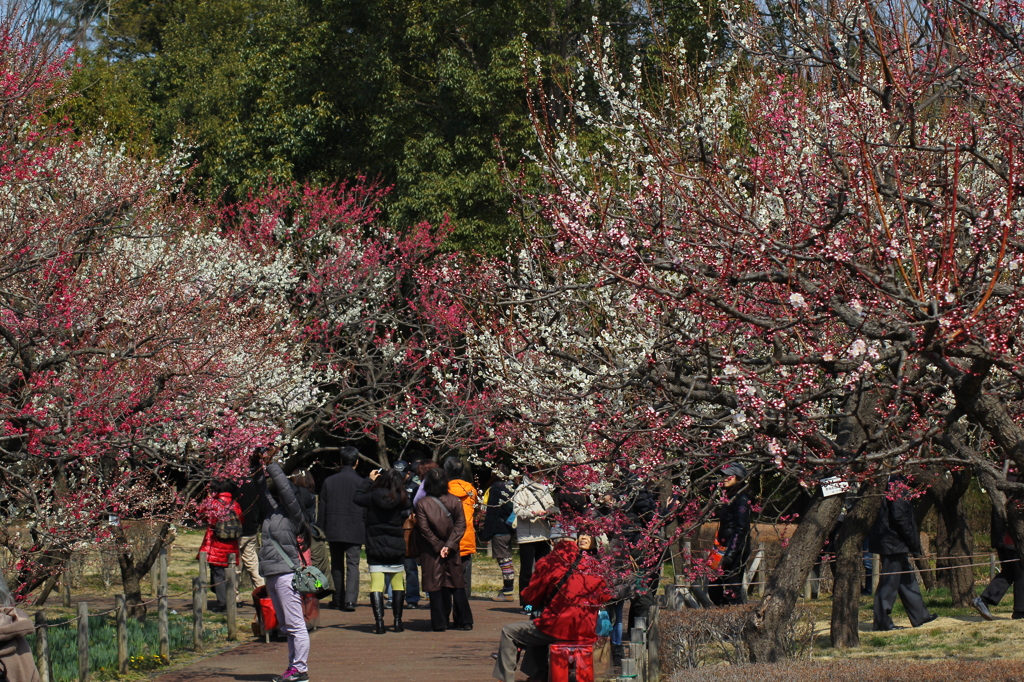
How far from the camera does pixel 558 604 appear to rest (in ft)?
29.0

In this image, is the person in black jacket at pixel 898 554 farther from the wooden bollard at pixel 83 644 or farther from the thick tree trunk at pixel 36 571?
the thick tree trunk at pixel 36 571

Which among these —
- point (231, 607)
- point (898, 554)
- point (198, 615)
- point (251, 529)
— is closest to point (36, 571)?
point (198, 615)

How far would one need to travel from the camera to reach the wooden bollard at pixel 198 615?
11.9 metres

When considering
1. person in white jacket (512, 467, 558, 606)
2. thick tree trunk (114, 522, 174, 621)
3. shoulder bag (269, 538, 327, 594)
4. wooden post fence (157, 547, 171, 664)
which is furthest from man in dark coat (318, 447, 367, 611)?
shoulder bag (269, 538, 327, 594)

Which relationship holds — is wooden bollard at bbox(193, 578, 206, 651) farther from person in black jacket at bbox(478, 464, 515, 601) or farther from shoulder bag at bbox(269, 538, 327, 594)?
person in black jacket at bbox(478, 464, 515, 601)

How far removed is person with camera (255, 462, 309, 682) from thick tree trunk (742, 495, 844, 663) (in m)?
3.64

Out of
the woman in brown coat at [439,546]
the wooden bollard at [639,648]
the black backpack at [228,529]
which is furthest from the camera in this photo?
the black backpack at [228,529]

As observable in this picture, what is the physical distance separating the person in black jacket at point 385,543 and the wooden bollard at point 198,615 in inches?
72.0

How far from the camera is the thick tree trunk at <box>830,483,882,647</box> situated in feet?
37.4

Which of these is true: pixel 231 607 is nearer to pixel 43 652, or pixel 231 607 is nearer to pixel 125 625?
pixel 125 625

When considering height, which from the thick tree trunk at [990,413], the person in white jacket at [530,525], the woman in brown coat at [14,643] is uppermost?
the thick tree trunk at [990,413]

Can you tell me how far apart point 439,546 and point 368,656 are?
1.81 m

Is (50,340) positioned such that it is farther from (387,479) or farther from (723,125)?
(723,125)

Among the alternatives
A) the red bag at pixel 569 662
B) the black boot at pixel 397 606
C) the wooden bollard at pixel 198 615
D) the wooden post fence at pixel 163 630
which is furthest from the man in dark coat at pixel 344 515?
the red bag at pixel 569 662
